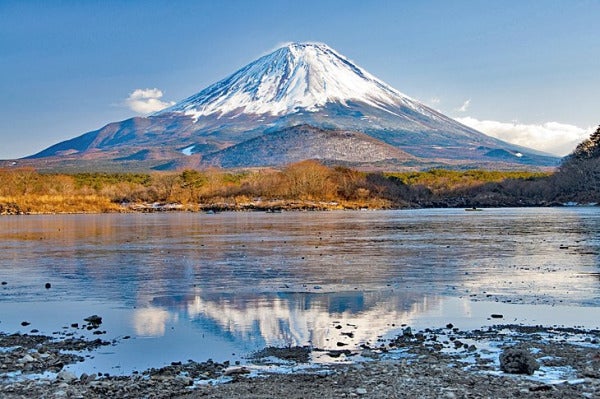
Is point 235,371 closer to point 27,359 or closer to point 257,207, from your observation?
point 27,359

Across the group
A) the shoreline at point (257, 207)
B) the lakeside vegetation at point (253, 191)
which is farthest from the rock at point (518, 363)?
the lakeside vegetation at point (253, 191)

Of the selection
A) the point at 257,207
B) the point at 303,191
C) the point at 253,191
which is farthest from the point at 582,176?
the point at 253,191

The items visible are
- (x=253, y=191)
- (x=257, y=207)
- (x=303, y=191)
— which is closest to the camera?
(x=257, y=207)

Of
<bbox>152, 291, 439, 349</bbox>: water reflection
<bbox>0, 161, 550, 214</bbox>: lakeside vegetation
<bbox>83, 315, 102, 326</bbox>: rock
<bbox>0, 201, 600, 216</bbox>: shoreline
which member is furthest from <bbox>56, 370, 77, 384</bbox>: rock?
<bbox>0, 161, 550, 214</bbox>: lakeside vegetation

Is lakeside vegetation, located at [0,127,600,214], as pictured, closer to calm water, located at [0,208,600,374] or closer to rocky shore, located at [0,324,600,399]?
calm water, located at [0,208,600,374]

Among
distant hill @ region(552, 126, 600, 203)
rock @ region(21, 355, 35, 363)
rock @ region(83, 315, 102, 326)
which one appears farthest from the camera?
distant hill @ region(552, 126, 600, 203)

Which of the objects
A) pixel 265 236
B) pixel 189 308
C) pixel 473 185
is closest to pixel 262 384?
pixel 189 308

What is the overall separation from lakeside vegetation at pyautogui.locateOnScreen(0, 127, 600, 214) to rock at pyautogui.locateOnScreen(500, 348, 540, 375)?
3546 inches

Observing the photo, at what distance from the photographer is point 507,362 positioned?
9.77 metres

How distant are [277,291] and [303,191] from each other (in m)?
90.2

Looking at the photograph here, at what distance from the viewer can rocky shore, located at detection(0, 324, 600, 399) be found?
8.86 m

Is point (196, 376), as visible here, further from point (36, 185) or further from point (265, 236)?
point (36, 185)

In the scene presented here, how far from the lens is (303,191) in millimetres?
108438

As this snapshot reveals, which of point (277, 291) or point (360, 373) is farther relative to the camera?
point (277, 291)
